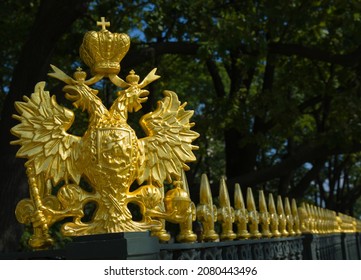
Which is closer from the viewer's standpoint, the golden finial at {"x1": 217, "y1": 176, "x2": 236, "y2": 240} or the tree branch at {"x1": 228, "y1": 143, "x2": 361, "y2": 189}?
the golden finial at {"x1": 217, "y1": 176, "x2": 236, "y2": 240}

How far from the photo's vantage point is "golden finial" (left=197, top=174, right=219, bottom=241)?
3.73 m

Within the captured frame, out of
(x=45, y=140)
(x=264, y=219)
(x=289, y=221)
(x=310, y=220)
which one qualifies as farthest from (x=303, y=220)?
(x=45, y=140)

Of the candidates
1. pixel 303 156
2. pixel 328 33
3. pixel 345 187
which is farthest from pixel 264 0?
pixel 345 187

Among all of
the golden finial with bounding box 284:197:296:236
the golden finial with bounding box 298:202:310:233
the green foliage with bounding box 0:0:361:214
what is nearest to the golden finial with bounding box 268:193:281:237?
the golden finial with bounding box 284:197:296:236

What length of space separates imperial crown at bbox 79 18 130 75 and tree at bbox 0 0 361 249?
4.61 metres

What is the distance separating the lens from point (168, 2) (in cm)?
988

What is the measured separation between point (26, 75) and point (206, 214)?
16.7ft

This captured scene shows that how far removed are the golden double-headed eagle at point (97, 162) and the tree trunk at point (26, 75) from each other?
4.57 m

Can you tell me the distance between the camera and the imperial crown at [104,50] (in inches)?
132

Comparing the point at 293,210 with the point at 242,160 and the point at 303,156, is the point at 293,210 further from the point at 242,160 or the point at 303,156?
the point at 242,160

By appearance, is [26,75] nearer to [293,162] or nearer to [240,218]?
[240,218]

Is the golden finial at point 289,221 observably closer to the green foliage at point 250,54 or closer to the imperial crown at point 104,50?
the imperial crown at point 104,50

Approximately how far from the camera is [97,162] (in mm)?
3096

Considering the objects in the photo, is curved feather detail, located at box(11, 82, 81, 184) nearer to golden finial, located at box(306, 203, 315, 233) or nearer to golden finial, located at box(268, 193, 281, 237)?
golden finial, located at box(268, 193, 281, 237)
